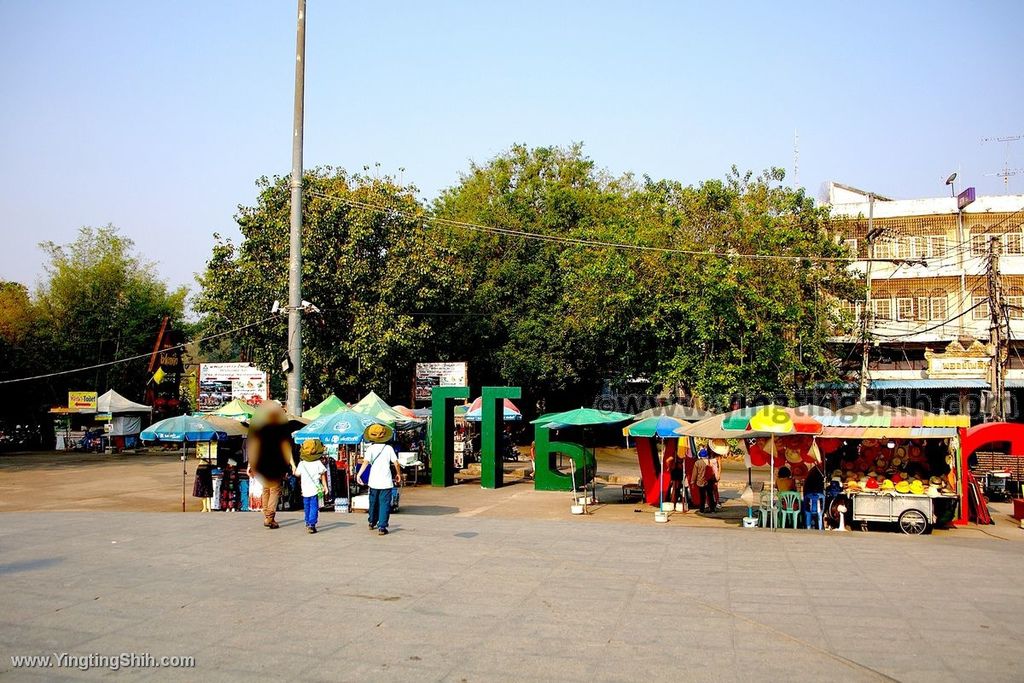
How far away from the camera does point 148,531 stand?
14492 mm

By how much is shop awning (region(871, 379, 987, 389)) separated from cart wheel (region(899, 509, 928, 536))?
2218 cm

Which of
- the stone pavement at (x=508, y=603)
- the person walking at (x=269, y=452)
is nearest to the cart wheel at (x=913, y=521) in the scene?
the stone pavement at (x=508, y=603)

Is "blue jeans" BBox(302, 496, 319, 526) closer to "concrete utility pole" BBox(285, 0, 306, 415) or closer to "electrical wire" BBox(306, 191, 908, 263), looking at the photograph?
"concrete utility pole" BBox(285, 0, 306, 415)

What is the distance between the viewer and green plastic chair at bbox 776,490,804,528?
16875mm

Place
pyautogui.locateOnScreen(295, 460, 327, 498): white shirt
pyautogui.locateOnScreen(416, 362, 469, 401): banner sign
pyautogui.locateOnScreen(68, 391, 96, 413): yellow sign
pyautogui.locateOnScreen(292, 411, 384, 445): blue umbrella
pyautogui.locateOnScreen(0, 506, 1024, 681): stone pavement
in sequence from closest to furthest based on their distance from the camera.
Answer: pyautogui.locateOnScreen(0, 506, 1024, 681): stone pavement < pyautogui.locateOnScreen(295, 460, 327, 498): white shirt < pyautogui.locateOnScreen(292, 411, 384, 445): blue umbrella < pyautogui.locateOnScreen(416, 362, 469, 401): banner sign < pyautogui.locateOnScreen(68, 391, 96, 413): yellow sign

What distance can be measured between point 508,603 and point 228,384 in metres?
34.4

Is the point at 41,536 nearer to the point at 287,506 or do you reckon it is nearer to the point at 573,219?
the point at 287,506

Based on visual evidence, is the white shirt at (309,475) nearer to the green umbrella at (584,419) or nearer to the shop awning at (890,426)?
the green umbrella at (584,419)

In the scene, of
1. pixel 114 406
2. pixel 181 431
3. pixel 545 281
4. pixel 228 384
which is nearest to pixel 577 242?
pixel 545 281

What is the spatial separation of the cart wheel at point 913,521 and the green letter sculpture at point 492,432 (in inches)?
440

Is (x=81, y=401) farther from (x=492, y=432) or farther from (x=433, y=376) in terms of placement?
(x=492, y=432)

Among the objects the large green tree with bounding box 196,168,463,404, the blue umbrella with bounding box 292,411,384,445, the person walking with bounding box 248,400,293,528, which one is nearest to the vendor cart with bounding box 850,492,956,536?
the blue umbrella with bounding box 292,411,384,445

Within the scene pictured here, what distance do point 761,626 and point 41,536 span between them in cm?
1120

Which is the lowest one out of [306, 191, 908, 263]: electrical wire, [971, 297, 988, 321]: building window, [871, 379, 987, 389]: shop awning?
[871, 379, 987, 389]: shop awning
